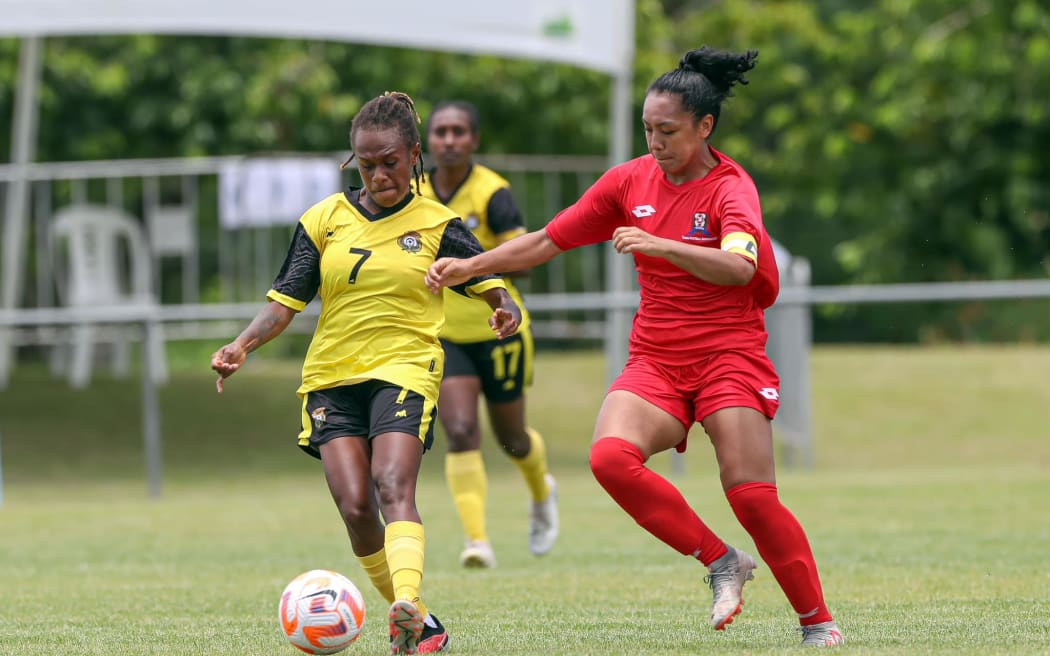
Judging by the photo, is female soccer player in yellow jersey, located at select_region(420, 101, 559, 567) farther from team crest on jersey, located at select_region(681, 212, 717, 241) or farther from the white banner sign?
the white banner sign

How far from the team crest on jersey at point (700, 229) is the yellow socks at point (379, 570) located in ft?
5.47

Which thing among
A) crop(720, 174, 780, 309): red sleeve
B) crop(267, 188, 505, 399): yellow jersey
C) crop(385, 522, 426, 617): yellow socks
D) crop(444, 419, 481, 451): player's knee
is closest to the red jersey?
crop(720, 174, 780, 309): red sleeve

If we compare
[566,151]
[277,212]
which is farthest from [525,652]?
[566,151]

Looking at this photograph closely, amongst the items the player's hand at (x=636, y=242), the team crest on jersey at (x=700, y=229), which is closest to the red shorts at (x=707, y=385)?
→ the team crest on jersey at (x=700, y=229)

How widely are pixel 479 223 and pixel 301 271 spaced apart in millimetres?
2888

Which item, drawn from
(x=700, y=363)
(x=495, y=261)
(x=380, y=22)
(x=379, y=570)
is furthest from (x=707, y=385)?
(x=380, y=22)

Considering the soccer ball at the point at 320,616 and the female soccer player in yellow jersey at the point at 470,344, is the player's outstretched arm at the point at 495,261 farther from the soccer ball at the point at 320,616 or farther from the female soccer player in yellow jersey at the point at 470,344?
the female soccer player in yellow jersey at the point at 470,344

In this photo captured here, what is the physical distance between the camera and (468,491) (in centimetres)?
912

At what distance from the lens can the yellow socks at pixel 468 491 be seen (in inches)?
358

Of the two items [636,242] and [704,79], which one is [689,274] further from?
[704,79]

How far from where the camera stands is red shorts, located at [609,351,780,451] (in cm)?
597

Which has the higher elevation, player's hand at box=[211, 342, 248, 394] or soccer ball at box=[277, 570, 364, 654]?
player's hand at box=[211, 342, 248, 394]

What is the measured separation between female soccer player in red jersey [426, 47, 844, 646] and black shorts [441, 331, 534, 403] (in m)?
2.88

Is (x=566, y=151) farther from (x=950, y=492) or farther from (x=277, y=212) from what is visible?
(x=950, y=492)
